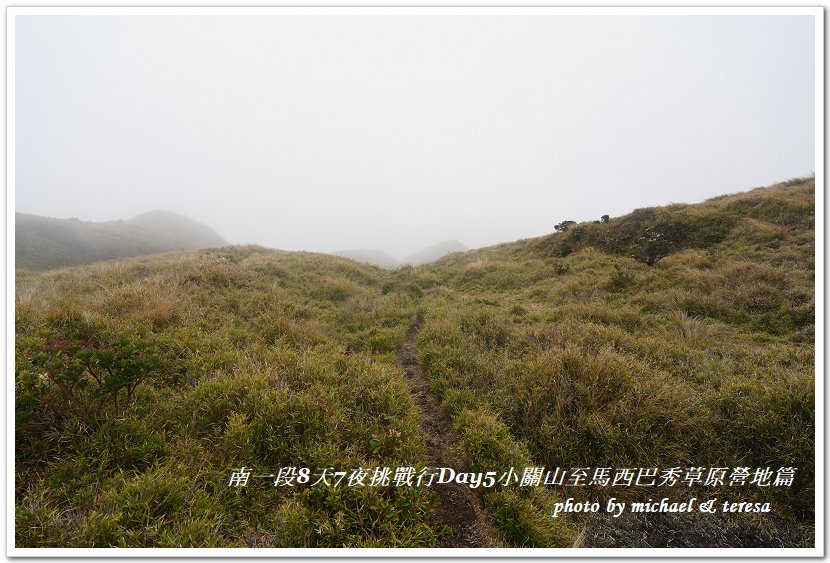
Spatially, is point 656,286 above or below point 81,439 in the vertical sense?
above

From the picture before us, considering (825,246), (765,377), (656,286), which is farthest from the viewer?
(656,286)

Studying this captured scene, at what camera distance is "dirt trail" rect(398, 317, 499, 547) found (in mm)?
3109

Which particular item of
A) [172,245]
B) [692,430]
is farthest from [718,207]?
[172,245]

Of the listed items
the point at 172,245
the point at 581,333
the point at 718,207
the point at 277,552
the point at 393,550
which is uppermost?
the point at 718,207

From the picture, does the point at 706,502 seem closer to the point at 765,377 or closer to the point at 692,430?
the point at 692,430

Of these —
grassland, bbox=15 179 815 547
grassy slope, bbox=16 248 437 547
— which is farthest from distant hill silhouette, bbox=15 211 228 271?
grassland, bbox=15 179 815 547

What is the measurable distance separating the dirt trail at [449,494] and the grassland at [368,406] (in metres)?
0.14

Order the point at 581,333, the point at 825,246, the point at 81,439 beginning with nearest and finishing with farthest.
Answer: the point at 81,439, the point at 825,246, the point at 581,333

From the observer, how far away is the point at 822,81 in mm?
4516

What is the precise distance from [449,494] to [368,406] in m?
1.64

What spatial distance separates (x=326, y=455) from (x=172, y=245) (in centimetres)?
7732

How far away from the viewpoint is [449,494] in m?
3.56

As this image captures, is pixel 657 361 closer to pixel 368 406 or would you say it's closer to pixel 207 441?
pixel 368 406

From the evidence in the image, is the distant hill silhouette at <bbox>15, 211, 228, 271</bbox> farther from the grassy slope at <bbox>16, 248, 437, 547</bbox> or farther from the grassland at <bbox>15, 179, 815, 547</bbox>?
the grassland at <bbox>15, 179, 815, 547</bbox>
